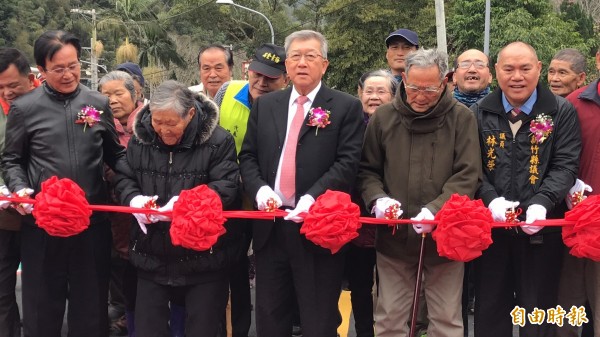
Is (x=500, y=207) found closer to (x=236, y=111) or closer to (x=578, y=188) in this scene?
(x=578, y=188)

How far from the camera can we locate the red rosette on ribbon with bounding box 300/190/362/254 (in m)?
3.79

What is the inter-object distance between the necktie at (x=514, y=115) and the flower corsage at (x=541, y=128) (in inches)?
4.1

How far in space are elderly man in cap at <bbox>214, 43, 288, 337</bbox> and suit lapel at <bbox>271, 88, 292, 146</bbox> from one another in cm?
69

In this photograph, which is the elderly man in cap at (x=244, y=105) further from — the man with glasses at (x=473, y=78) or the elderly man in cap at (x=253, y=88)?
the man with glasses at (x=473, y=78)

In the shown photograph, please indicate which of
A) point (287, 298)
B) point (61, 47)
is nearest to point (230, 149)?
point (287, 298)

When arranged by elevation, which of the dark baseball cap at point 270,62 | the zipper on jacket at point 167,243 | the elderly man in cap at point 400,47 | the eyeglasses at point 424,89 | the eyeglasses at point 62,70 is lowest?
the zipper on jacket at point 167,243

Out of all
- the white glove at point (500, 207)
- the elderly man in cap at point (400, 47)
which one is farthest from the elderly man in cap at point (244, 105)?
the white glove at point (500, 207)

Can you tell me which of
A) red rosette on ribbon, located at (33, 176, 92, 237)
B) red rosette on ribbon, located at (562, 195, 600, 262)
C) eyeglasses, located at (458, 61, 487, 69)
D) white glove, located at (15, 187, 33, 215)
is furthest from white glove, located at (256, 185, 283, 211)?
eyeglasses, located at (458, 61, 487, 69)

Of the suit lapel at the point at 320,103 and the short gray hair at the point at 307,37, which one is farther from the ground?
the short gray hair at the point at 307,37

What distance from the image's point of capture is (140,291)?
A: 414 centimetres

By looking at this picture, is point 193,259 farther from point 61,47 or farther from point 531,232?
point 531,232

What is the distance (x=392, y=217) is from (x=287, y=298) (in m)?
0.94

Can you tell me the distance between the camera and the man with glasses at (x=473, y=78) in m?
5.54

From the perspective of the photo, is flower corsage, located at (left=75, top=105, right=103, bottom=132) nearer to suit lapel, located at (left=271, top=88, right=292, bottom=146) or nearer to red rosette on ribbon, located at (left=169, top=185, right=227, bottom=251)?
red rosette on ribbon, located at (left=169, top=185, right=227, bottom=251)
